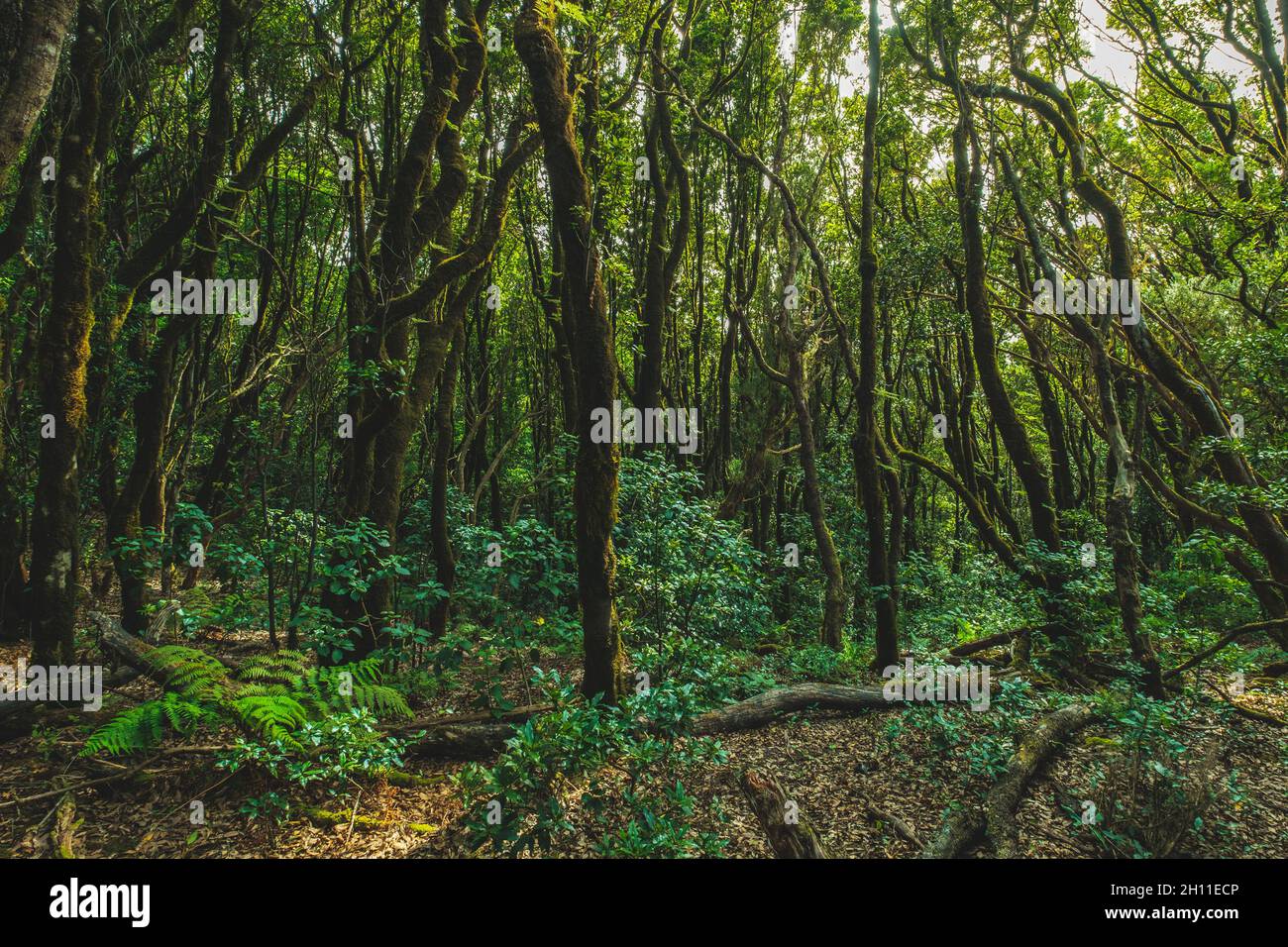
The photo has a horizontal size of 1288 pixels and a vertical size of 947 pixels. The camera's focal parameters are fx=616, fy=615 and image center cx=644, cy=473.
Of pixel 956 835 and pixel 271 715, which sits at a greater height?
pixel 271 715

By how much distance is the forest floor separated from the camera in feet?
13.8

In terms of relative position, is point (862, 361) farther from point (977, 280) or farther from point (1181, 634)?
point (1181, 634)

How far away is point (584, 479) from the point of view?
542 centimetres

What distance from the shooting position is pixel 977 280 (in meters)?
9.11

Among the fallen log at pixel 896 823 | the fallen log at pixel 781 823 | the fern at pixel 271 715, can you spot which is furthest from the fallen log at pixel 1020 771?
the fern at pixel 271 715

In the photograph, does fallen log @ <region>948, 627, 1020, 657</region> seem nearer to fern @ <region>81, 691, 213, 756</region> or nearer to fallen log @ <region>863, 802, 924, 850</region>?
fallen log @ <region>863, 802, 924, 850</region>

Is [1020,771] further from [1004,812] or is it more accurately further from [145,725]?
[145,725]

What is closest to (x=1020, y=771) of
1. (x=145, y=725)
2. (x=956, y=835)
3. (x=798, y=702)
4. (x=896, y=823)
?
(x=956, y=835)

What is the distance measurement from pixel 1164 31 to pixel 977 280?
5587 millimetres

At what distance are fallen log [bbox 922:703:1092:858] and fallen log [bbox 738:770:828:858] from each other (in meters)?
1.43

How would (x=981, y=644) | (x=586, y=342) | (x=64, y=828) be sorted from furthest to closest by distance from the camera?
(x=981, y=644), (x=586, y=342), (x=64, y=828)

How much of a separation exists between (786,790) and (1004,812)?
187 cm

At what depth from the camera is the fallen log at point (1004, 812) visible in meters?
4.78

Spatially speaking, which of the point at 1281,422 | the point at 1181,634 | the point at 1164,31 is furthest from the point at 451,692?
the point at 1164,31
